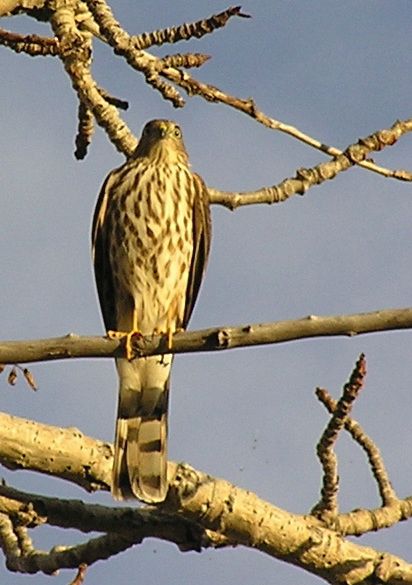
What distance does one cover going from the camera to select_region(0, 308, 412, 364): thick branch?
2996mm

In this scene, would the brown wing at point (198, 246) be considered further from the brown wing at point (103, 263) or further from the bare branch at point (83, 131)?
the bare branch at point (83, 131)

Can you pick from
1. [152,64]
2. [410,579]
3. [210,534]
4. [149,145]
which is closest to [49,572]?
[210,534]

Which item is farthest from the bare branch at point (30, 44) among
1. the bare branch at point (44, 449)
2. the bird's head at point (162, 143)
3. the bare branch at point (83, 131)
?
the bird's head at point (162, 143)

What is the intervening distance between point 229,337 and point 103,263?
2879 millimetres

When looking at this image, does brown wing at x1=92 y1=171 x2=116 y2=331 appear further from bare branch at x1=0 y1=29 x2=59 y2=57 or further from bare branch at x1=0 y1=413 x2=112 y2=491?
bare branch at x1=0 y1=413 x2=112 y2=491

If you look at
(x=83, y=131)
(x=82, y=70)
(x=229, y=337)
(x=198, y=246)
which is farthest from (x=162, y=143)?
(x=229, y=337)

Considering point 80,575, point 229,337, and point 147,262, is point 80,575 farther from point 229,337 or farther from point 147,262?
point 147,262

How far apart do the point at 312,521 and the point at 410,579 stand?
1.29 ft

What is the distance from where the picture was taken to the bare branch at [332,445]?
3.90m

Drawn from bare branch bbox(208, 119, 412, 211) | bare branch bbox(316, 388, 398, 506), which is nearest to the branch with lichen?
bare branch bbox(208, 119, 412, 211)

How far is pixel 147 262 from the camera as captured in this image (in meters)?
5.72

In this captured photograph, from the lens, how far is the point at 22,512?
13.0 ft

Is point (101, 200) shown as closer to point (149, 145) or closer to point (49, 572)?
point (149, 145)

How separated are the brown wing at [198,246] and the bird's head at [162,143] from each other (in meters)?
0.31
